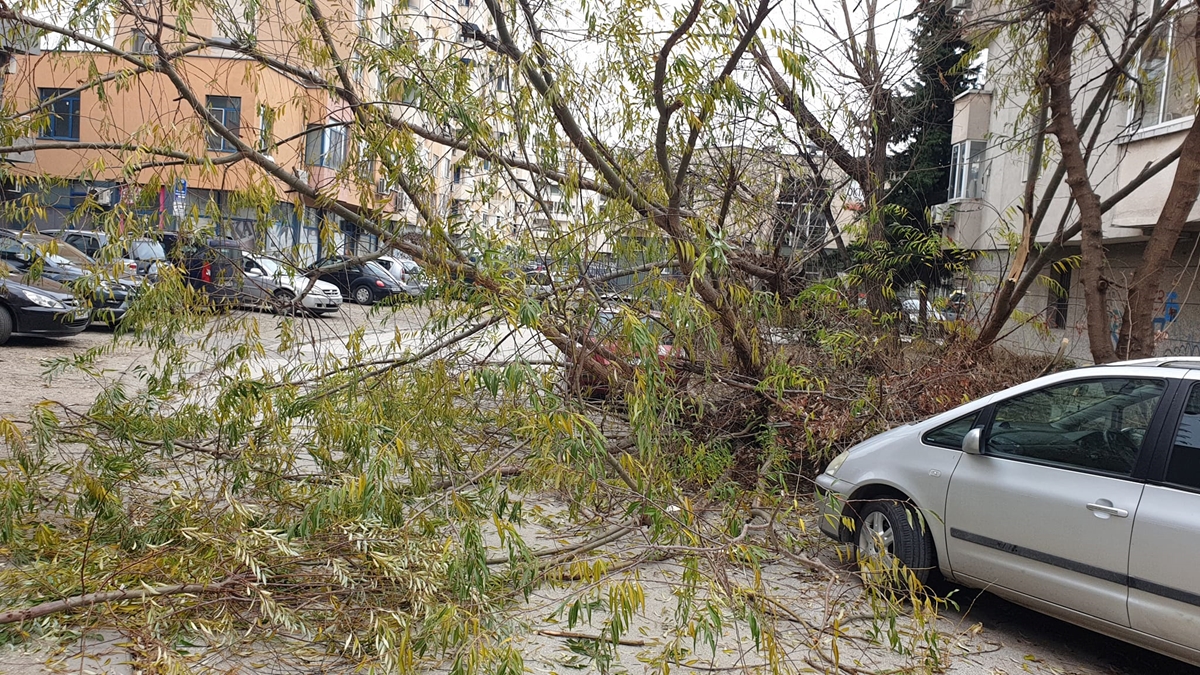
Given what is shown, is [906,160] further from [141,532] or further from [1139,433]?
[141,532]

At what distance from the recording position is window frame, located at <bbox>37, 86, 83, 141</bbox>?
6559 mm

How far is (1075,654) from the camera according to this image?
201 inches

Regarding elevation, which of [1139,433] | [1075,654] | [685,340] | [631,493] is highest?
[685,340]

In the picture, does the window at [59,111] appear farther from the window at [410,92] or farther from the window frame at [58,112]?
the window at [410,92]

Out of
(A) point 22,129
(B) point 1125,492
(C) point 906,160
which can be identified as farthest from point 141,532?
(C) point 906,160

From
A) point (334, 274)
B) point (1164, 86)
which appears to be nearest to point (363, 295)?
point (334, 274)

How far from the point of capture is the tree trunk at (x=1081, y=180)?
852 centimetres

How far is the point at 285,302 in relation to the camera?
645 cm

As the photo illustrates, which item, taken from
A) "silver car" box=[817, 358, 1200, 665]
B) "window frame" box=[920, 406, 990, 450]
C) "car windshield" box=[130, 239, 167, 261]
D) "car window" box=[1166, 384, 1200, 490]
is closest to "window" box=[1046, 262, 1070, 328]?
"window frame" box=[920, 406, 990, 450]

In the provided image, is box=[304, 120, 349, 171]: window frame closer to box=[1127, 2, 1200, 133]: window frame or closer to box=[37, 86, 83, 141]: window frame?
box=[37, 86, 83, 141]: window frame

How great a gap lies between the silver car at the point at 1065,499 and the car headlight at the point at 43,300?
12.8 metres

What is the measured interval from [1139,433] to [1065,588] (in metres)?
0.87

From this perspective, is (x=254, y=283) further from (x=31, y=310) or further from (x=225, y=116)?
(x=31, y=310)

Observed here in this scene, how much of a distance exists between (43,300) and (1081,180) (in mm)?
13984
